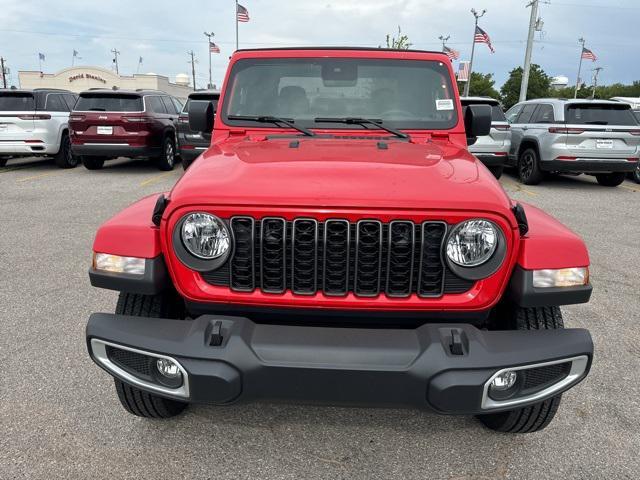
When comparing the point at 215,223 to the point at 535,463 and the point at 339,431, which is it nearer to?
the point at 339,431

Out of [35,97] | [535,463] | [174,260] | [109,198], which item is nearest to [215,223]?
[174,260]

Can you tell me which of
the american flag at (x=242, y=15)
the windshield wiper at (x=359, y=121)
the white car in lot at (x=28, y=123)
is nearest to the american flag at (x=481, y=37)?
the american flag at (x=242, y=15)

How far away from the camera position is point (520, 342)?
1.92 meters

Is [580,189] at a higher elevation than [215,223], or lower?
lower

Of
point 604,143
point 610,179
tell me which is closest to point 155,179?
point 604,143

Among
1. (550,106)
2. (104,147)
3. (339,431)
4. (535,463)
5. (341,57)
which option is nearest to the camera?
(535,463)

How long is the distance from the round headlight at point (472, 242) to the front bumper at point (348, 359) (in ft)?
0.86

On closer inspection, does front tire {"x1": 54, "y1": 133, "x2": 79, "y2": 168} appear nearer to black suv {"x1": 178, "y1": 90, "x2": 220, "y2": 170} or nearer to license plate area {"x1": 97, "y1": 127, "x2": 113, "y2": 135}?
license plate area {"x1": 97, "y1": 127, "x2": 113, "y2": 135}

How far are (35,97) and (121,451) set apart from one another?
10917 mm

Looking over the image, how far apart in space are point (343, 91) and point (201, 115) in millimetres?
966

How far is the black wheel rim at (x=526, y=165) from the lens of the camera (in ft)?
34.6

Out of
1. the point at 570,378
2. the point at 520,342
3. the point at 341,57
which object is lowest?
the point at 570,378

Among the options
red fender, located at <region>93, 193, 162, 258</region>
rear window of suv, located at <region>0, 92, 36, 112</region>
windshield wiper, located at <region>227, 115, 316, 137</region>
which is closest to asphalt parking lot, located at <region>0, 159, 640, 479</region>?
red fender, located at <region>93, 193, 162, 258</region>

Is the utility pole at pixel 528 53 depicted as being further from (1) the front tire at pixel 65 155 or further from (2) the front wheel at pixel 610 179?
Answer: (1) the front tire at pixel 65 155
